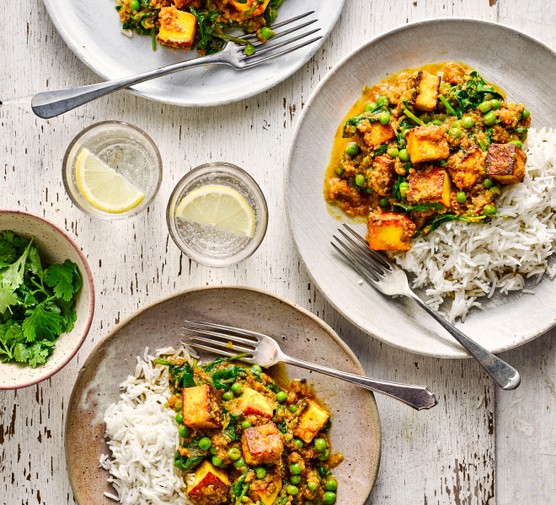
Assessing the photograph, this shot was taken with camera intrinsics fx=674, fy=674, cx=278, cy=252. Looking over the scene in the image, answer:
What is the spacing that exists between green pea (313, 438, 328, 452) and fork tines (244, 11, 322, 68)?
6.45 ft

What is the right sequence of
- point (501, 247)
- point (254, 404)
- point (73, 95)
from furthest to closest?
point (501, 247)
point (73, 95)
point (254, 404)

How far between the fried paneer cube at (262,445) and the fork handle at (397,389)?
1.29 feet

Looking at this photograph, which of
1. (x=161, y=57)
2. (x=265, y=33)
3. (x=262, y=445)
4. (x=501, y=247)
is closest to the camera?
(x=262, y=445)

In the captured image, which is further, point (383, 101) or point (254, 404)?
point (383, 101)

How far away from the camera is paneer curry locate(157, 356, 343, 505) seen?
3.18 m

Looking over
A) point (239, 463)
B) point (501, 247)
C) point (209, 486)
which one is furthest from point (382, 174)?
point (209, 486)

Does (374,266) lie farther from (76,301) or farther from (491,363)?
(76,301)

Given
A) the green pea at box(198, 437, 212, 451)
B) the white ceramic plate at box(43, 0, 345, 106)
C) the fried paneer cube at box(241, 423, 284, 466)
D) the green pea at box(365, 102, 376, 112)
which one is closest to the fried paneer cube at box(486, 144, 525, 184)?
the green pea at box(365, 102, 376, 112)

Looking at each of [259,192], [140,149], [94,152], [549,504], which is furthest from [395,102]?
[549,504]

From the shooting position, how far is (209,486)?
10.5 ft

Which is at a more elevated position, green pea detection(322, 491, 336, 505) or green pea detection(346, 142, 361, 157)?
green pea detection(346, 142, 361, 157)

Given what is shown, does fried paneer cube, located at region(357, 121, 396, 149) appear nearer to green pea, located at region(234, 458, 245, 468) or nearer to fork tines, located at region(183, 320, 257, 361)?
fork tines, located at region(183, 320, 257, 361)

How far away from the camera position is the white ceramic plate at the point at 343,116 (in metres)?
3.46

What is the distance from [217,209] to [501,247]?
146cm
